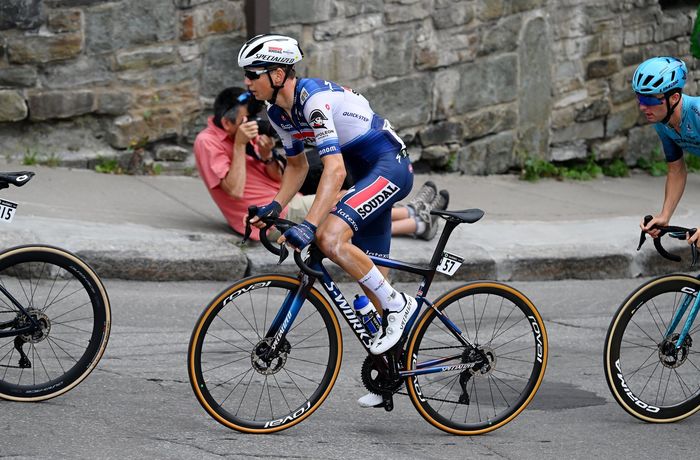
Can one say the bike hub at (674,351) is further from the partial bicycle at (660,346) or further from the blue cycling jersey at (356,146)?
the blue cycling jersey at (356,146)

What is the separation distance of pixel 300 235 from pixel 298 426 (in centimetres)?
91

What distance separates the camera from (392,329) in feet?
16.6

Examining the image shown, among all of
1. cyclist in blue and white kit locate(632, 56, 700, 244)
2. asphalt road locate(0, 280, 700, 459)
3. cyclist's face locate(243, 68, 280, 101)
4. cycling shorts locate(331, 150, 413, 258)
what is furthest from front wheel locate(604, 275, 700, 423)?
cyclist's face locate(243, 68, 280, 101)

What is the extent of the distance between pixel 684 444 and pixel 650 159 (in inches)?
308

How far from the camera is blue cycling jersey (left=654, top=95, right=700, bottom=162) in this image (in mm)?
5402

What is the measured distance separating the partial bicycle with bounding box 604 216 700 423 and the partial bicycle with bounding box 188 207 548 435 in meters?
0.38

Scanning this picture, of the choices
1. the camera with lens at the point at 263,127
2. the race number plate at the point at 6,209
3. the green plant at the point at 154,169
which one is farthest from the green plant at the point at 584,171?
the race number plate at the point at 6,209

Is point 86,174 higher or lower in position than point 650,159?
higher

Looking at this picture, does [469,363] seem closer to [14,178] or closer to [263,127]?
[14,178]

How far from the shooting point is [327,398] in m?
5.58

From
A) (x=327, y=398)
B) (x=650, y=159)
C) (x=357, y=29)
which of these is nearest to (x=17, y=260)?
(x=327, y=398)

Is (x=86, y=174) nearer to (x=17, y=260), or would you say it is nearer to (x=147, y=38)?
(x=147, y=38)

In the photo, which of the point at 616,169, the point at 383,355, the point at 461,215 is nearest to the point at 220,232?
the point at 383,355

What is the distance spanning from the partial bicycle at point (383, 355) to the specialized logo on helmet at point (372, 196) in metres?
0.22
